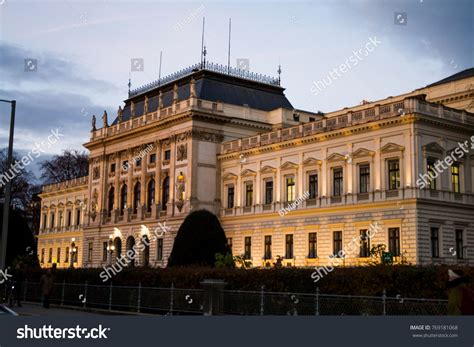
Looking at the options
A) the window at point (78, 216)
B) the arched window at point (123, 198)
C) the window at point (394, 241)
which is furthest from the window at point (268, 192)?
the window at point (78, 216)

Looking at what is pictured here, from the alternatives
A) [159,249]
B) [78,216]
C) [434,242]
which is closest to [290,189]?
[434,242]

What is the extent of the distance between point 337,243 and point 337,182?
4.39 m

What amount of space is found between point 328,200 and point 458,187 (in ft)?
29.4

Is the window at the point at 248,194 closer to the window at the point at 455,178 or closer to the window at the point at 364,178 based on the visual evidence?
the window at the point at 364,178

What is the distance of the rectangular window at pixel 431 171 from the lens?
43.9m

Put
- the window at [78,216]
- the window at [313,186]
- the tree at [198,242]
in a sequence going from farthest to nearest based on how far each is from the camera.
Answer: the window at [78,216], the window at [313,186], the tree at [198,242]

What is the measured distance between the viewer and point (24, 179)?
88.5m

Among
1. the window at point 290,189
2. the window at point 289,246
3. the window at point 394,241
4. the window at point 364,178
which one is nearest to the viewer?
the window at point 394,241

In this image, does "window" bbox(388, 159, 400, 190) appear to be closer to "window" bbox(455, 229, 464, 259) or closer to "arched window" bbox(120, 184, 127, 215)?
"window" bbox(455, 229, 464, 259)

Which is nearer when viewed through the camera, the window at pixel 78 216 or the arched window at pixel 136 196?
the arched window at pixel 136 196

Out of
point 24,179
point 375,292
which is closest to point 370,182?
point 375,292

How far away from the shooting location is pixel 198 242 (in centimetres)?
4706

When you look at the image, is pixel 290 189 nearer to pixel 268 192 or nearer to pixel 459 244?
pixel 268 192

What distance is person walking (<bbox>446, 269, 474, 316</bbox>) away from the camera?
11.7 metres
